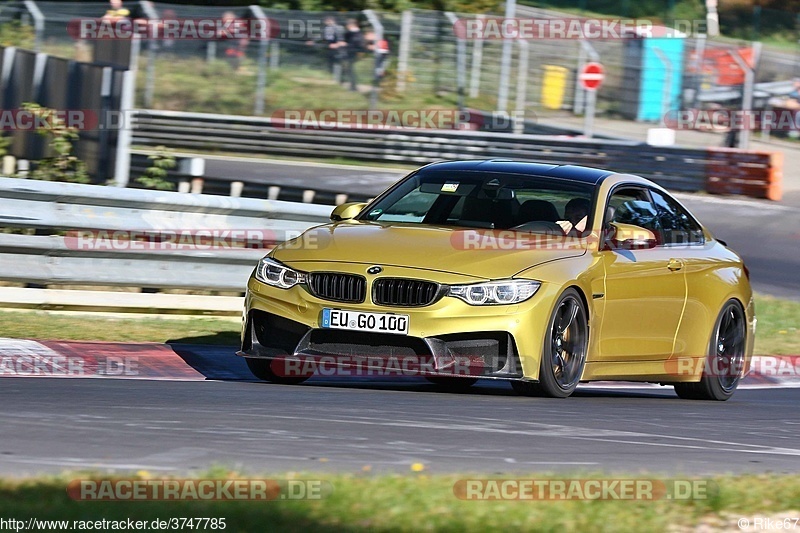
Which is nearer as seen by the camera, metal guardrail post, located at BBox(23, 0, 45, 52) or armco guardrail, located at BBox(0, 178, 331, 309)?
armco guardrail, located at BBox(0, 178, 331, 309)

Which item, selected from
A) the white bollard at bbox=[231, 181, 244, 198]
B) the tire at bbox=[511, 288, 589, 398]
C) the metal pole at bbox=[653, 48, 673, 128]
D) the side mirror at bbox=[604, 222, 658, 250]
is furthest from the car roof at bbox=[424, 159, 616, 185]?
the metal pole at bbox=[653, 48, 673, 128]

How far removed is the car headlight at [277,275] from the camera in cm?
828

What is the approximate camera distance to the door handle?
30.9ft

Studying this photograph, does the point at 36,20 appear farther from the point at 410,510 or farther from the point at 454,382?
the point at 410,510

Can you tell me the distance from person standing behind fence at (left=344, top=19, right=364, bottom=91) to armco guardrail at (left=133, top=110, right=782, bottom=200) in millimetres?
1428

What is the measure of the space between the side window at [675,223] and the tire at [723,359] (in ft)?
1.83

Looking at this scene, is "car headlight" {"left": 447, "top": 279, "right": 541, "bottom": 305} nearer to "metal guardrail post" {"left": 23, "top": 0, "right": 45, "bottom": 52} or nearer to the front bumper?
the front bumper

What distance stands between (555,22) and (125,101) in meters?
20.4

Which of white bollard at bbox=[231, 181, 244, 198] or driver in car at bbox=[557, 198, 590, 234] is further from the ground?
driver in car at bbox=[557, 198, 590, 234]

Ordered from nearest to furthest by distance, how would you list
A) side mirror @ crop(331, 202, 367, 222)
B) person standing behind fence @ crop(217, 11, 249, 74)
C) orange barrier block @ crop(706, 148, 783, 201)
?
side mirror @ crop(331, 202, 367, 222)
orange barrier block @ crop(706, 148, 783, 201)
person standing behind fence @ crop(217, 11, 249, 74)

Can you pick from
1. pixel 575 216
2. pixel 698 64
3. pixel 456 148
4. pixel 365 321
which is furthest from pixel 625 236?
pixel 698 64

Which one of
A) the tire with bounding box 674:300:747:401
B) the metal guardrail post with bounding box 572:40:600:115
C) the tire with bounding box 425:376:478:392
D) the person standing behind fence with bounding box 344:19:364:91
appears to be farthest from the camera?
the metal guardrail post with bounding box 572:40:600:115

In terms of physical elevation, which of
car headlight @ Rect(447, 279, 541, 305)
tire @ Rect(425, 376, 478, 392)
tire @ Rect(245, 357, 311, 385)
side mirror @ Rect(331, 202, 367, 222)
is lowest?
tire @ Rect(425, 376, 478, 392)

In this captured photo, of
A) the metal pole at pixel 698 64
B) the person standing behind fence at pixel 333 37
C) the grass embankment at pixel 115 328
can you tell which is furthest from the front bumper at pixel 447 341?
the metal pole at pixel 698 64
